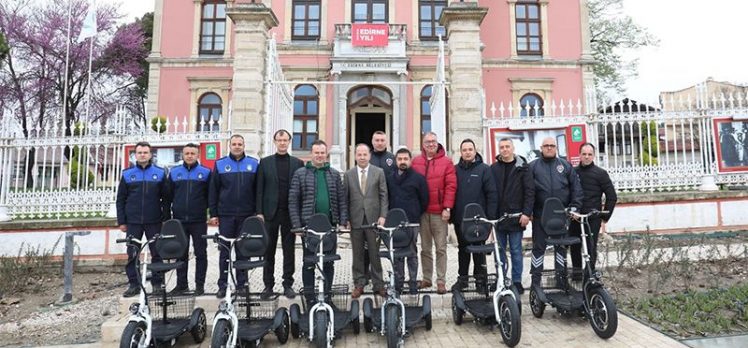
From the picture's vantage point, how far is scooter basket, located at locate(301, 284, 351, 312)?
4.41 m

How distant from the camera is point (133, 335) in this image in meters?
3.61

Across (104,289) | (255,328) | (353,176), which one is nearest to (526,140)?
(353,176)

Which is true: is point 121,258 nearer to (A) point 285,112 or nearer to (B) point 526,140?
(A) point 285,112

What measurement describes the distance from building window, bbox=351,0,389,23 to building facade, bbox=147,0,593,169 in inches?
1.8

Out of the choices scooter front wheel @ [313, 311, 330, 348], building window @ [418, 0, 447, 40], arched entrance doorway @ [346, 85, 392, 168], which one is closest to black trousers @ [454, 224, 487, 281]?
scooter front wheel @ [313, 311, 330, 348]

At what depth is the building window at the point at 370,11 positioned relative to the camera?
20.0 m

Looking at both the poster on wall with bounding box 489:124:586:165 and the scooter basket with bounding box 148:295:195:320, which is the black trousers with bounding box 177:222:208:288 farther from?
the poster on wall with bounding box 489:124:586:165

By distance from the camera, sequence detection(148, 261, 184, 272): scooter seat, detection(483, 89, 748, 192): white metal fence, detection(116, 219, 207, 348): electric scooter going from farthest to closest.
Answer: detection(483, 89, 748, 192): white metal fence
detection(148, 261, 184, 272): scooter seat
detection(116, 219, 207, 348): electric scooter

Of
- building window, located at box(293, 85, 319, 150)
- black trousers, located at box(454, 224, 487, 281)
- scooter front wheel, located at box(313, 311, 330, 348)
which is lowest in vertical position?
scooter front wheel, located at box(313, 311, 330, 348)

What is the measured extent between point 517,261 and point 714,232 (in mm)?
6253

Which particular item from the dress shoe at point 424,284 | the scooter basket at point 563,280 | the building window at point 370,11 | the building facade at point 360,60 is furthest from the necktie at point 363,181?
the building window at point 370,11

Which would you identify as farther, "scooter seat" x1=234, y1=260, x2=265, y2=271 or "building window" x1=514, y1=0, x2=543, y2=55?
"building window" x1=514, y1=0, x2=543, y2=55

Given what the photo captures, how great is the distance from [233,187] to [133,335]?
73.6 inches

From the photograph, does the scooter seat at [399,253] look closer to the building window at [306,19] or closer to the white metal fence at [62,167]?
the white metal fence at [62,167]
